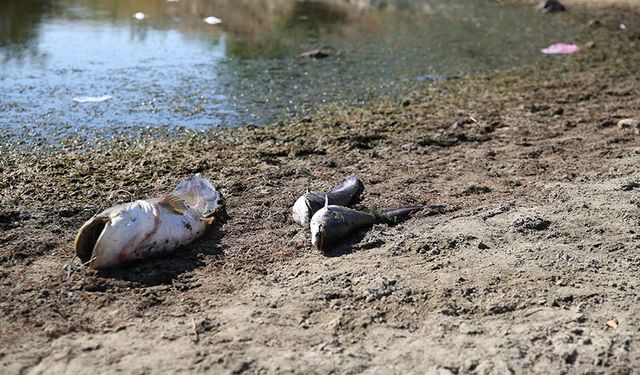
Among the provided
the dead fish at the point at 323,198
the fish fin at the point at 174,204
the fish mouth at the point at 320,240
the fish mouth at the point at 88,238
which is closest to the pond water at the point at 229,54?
the dead fish at the point at 323,198

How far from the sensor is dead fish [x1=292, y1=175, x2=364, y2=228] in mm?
5332

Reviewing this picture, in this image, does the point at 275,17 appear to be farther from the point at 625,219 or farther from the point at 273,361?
the point at 273,361

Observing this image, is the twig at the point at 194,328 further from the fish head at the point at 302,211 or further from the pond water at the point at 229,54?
the pond water at the point at 229,54

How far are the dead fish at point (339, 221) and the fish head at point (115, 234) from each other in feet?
3.31

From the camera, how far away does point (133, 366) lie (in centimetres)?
362

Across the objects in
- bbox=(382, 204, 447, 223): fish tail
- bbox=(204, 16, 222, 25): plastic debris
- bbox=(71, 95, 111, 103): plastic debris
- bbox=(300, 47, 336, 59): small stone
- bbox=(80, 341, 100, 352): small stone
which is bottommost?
bbox=(204, 16, 222, 25): plastic debris

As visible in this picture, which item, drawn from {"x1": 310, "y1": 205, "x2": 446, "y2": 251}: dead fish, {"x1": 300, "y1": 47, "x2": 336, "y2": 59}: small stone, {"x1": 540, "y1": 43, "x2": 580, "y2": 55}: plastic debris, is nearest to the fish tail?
{"x1": 310, "y1": 205, "x2": 446, "y2": 251}: dead fish

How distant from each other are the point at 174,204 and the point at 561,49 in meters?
8.85

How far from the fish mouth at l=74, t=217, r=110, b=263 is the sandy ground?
13 centimetres

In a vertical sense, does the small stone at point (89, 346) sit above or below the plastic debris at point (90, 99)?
above

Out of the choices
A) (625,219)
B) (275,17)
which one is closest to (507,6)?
(275,17)

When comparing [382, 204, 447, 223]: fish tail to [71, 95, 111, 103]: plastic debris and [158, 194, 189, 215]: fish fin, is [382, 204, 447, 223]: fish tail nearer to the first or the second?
[158, 194, 189, 215]: fish fin

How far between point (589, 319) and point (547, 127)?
402 cm

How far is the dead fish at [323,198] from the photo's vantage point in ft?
17.5
